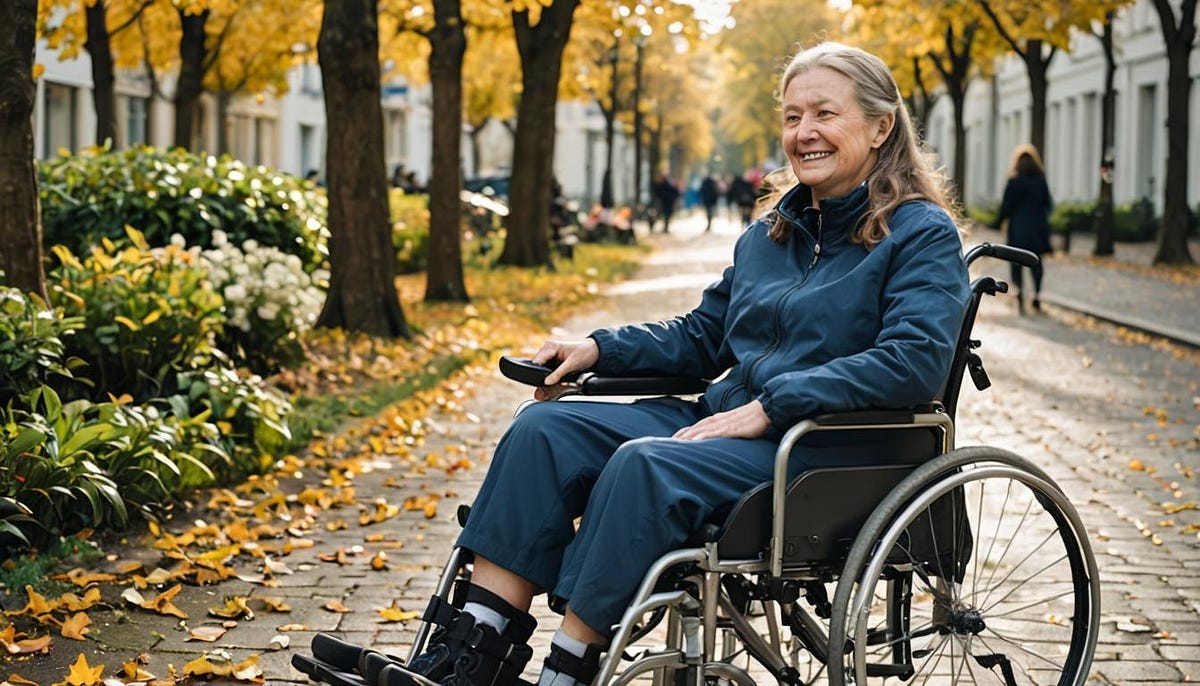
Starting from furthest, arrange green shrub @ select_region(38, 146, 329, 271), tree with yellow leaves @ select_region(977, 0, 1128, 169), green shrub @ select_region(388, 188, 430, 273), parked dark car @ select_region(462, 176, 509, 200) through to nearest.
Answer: parked dark car @ select_region(462, 176, 509, 200), tree with yellow leaves @ select_region(977, 0, 1128, 169), green shrub @ select_region(388, 188, 430, 273), green shrub @ select_region(38, 146, 329, 271)

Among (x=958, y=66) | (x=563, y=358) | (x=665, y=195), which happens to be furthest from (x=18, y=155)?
(x=665, y=195)

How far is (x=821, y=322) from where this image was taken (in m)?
3.92

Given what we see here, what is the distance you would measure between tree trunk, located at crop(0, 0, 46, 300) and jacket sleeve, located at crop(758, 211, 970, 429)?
14.8 feet

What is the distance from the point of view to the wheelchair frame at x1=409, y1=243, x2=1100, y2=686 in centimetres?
350

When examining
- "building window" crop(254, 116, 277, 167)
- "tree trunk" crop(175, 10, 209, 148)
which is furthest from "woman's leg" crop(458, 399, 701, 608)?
"building window" crop(254, 116, 277, 167)

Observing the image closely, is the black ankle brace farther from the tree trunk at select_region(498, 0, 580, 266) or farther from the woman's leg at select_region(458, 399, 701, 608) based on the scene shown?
the tree trunk at select_region(498, 0, 580, 266)

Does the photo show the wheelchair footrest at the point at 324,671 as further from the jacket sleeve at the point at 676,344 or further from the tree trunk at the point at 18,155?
the tree trunk at the point at 18,155

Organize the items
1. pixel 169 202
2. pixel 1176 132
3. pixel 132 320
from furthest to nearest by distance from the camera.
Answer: pixel 1176 132 < pixel 169 202 < pixel 132 320

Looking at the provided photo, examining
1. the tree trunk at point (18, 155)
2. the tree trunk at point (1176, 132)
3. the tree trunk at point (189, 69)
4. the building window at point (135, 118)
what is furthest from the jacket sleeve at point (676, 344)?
the building window at point (135, 118)

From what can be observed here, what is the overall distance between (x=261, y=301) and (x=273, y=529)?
3646 mm

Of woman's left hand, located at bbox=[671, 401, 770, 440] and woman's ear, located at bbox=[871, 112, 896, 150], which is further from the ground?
woman's ear, located at bbox=[871, 112, 896, 150]

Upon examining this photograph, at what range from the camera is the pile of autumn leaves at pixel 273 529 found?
477 cm

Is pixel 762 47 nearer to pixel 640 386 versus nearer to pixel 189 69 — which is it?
pixel 189 69

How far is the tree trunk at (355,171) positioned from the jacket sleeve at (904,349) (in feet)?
29.7
